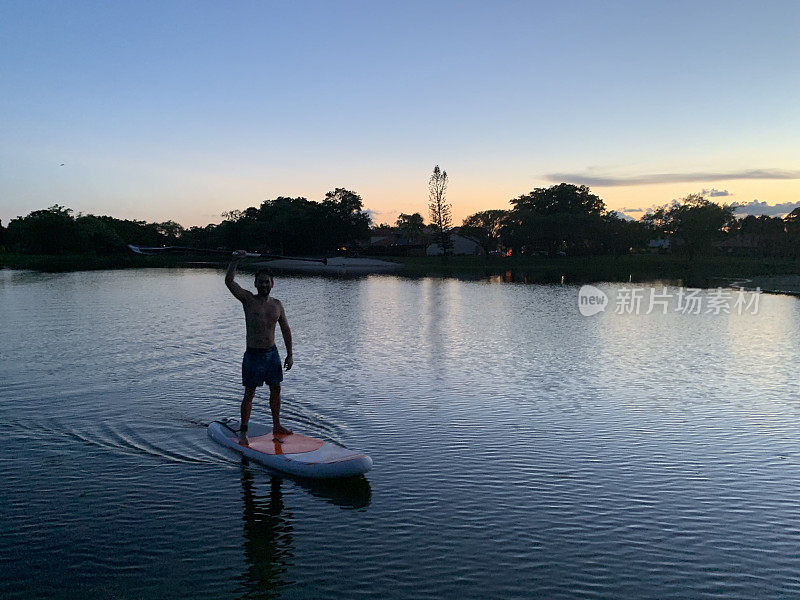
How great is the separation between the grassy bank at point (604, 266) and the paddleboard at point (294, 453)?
6891 cm

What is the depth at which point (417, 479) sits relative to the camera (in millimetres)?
9453

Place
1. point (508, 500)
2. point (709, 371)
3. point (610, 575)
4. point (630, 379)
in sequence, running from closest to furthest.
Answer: point (610, 575) < point (508, 500) < point (630, 379) < point (709, 371)

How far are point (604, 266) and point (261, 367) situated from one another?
91.3 m

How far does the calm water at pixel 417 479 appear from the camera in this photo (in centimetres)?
671

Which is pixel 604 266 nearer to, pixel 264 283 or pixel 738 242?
pixel 738 242

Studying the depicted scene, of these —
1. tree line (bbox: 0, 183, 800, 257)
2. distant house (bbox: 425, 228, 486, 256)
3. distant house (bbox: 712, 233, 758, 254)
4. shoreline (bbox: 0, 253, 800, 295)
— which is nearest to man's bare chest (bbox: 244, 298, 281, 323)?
shoreline (bbox: 0, 253, 800, 295)

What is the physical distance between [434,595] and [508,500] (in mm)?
2597

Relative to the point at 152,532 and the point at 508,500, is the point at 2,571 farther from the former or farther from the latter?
the point at 508,500

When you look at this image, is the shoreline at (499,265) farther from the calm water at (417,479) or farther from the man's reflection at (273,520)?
the man's reflection at (273,520)

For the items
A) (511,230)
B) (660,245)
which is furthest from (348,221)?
(660,245)

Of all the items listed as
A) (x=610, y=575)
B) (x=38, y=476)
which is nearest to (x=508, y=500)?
(x=610, y=575)

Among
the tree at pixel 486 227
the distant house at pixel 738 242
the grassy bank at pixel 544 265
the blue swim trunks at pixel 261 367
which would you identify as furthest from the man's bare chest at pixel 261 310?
the distant house at pixel 738 242

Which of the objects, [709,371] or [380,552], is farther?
[709,371]

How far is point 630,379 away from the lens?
1736cm
